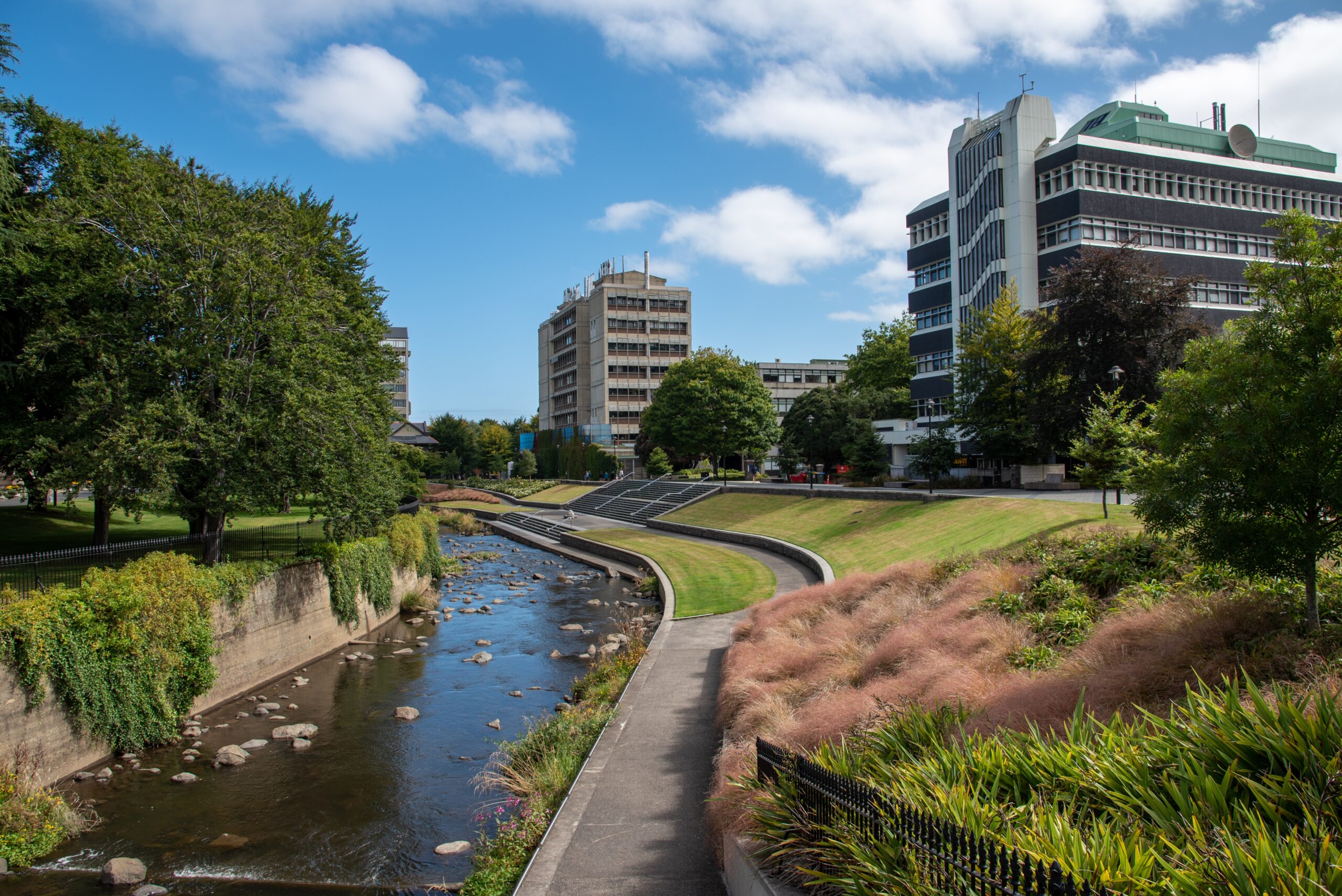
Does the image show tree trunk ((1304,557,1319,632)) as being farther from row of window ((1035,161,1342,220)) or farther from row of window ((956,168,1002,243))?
row of window ((956,168,1002,243))

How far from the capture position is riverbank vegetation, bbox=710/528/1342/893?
4770 mm

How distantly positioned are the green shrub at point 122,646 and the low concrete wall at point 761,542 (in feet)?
47.4

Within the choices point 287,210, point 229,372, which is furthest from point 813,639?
point 287,210

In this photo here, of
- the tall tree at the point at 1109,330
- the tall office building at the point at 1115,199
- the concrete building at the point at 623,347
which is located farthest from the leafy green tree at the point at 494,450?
the tall tree at the point at 1109,330

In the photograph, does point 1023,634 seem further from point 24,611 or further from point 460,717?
point 24,611

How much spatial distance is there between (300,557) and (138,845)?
12162 millimetres

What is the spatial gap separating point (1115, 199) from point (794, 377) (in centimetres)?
7711

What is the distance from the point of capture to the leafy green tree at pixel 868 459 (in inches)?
1896

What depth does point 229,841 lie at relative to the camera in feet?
38.3

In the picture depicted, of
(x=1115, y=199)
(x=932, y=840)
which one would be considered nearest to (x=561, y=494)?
(x=1115, y=199)

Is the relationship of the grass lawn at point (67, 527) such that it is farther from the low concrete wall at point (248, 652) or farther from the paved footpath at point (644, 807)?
the paved footpath at point (644, 807)

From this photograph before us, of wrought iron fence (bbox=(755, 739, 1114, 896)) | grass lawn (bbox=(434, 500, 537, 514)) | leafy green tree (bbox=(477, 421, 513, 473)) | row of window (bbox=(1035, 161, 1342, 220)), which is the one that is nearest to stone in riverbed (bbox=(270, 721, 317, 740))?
wrought iron fence (bbox=(755, 739, 1114, 896))

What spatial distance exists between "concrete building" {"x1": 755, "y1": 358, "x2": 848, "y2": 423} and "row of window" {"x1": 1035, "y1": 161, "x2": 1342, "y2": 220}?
225ft

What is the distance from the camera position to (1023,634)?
35.3 feet
